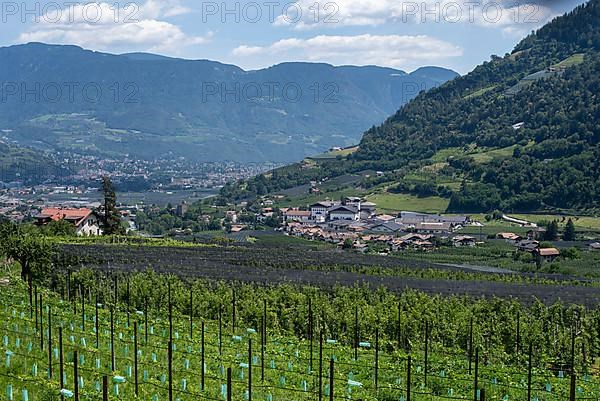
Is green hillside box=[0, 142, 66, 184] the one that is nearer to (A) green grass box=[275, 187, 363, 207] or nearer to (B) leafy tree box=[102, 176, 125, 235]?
(A) green grass box=[275, 187, 363, 207]

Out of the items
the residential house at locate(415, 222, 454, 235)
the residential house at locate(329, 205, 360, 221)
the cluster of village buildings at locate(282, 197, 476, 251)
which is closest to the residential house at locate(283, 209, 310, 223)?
the cluster of village buildings at locate(282, 197, 476, 251)

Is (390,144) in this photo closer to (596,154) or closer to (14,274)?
(596,154)

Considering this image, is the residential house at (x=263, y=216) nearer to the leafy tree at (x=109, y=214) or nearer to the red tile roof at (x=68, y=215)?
the red tile roof at (x=68, y=215)

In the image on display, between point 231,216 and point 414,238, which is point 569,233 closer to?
point 414,238

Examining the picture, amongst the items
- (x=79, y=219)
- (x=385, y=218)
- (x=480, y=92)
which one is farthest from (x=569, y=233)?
(x=480, y=92)

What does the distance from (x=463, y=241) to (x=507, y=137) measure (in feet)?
135

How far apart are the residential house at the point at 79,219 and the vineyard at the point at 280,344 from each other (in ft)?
84.6

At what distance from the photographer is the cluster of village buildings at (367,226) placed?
63.8 m

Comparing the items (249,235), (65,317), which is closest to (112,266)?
(65,317)

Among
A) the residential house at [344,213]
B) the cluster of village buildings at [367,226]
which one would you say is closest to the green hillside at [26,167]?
the cluster of village buildings at [367,226]

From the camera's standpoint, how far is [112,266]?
2984 centimetres

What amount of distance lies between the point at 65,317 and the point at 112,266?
36.4 feet

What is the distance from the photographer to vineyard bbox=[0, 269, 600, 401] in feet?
43.9

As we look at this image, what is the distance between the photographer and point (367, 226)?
250 ft
